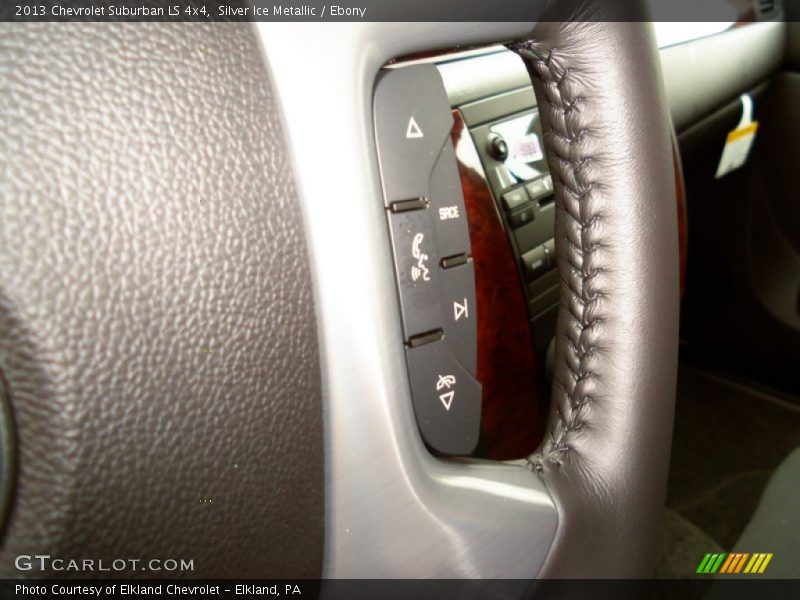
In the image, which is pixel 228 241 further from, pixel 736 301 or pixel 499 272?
pixel 736 301

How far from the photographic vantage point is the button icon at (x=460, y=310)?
18.5 inches

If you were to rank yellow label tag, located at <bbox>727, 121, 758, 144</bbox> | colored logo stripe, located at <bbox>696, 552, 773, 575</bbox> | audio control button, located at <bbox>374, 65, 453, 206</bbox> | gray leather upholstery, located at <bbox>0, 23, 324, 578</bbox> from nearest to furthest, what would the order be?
gray leather upholstery, located at <bbox>0, 23, 324, 578</bbox>, audio control button, located at <bbox>374, 65, 453, 206</bbox>, colored logo stripe, located at <bbox>696, 552, 773, 575</bbox>, yellow label tag, located at <bbox>727, 121, 758, 144</bbox>

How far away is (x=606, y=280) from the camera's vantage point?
48cm

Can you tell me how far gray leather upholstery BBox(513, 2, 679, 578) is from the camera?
0.46 metres

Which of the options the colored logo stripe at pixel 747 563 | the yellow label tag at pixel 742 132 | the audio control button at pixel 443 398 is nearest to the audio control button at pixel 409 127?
the audio control button at pixel 443 398

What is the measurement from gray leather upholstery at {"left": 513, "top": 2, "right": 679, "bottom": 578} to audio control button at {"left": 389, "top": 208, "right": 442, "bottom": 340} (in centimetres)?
13

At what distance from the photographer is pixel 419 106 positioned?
0.43 m

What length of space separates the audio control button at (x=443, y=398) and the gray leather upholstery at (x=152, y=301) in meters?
0.09

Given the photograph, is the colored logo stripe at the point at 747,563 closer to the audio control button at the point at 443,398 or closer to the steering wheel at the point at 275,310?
the steering wheel at the point at 275,310

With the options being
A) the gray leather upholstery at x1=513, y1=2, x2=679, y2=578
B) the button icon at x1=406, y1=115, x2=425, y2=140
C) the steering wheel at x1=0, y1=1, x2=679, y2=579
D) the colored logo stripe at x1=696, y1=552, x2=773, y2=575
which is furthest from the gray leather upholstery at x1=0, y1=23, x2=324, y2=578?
the colored logo stripe at x1=696, y1=552, x2=773, y2=575

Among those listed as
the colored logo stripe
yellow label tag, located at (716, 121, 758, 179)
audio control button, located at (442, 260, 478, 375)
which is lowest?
the colored logo stripe

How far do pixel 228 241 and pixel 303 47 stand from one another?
0.12 meters

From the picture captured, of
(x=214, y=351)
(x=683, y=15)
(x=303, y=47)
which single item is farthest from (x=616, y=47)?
(x=683, y=15)

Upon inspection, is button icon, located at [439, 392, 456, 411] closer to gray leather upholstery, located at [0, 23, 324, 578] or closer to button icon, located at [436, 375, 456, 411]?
button icon, located at [436, 375, 456, 411]
